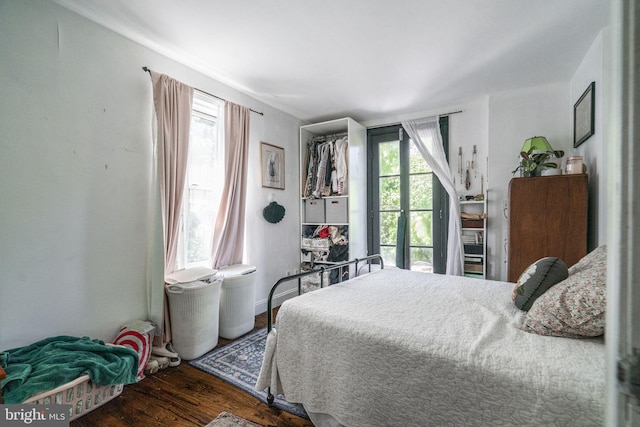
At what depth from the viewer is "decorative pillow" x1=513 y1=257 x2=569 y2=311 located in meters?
1.51

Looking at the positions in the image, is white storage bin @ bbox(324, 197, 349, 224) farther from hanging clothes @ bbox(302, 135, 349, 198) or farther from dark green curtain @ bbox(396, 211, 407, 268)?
dark green curtain @ bbox(396, 211, 407, 268)

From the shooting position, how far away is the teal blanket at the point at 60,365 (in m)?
1.44

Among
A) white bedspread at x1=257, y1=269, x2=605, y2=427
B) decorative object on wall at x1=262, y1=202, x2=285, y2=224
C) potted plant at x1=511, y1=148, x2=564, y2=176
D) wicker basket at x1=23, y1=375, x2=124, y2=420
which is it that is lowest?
wicker basket at x1=23, y1=375, x2=124, y2=420

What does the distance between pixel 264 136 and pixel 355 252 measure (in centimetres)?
198

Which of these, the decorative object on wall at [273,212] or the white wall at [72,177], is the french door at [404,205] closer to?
the decorative object on wall at [273,212]

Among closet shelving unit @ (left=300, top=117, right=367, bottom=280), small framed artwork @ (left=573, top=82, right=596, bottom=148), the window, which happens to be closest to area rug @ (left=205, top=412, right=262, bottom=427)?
the window

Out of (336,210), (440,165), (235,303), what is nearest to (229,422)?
(235,303)

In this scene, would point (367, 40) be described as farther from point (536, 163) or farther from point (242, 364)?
point (242, 364)

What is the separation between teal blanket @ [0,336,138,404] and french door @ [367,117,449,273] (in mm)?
3129

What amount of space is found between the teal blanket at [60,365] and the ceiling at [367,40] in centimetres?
228

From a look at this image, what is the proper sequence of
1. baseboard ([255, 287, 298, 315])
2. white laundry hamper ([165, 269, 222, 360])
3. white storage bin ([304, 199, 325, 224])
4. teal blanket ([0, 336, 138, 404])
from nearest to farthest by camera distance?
teal blanket ([0, 336, 138, 404]) < white laundry hamper ([165, 269, 222, 360]) < baseboard ([255, 287, 298, 315]) < white storage bin ([304, 199, 325, 224])

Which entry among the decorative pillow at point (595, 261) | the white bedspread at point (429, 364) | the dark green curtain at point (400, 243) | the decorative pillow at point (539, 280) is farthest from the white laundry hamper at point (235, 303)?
the decorative pillow at point (595, 261)

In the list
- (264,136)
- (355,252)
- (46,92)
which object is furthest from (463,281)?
(46,92)

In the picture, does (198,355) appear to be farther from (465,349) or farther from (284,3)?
(284,3)
